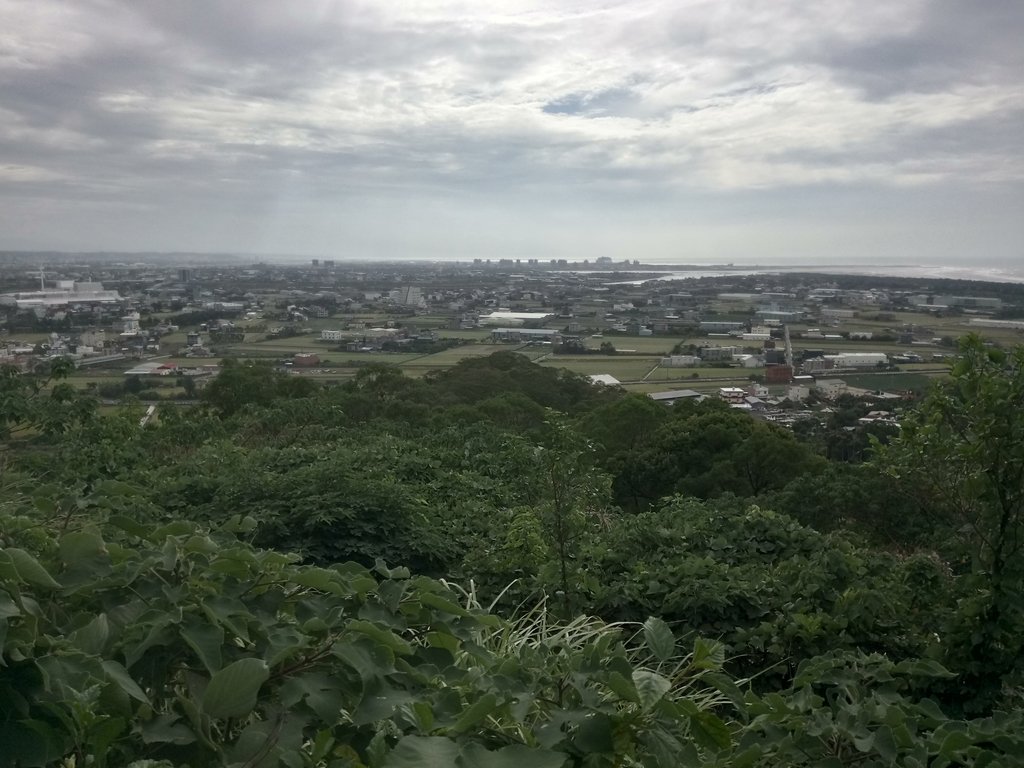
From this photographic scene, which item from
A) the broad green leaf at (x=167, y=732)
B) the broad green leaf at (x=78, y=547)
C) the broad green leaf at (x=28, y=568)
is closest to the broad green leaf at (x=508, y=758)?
the broad green leaf at (x=167, y=732)

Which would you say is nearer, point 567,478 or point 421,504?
point 567,478

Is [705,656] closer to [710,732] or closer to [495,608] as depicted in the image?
[710,732]

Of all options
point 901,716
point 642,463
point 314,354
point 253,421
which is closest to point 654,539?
point 901,716

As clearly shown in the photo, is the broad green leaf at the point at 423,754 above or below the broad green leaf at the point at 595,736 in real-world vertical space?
above

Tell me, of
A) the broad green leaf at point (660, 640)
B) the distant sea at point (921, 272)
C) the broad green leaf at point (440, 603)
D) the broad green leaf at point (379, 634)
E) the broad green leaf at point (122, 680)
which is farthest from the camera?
the distant sea at point (921, 272)

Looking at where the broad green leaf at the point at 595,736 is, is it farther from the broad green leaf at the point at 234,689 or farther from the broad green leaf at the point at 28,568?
the broad green leaf at the point at 28,568

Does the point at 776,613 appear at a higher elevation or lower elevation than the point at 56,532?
lower

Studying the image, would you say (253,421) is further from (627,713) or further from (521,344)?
(521,344)
